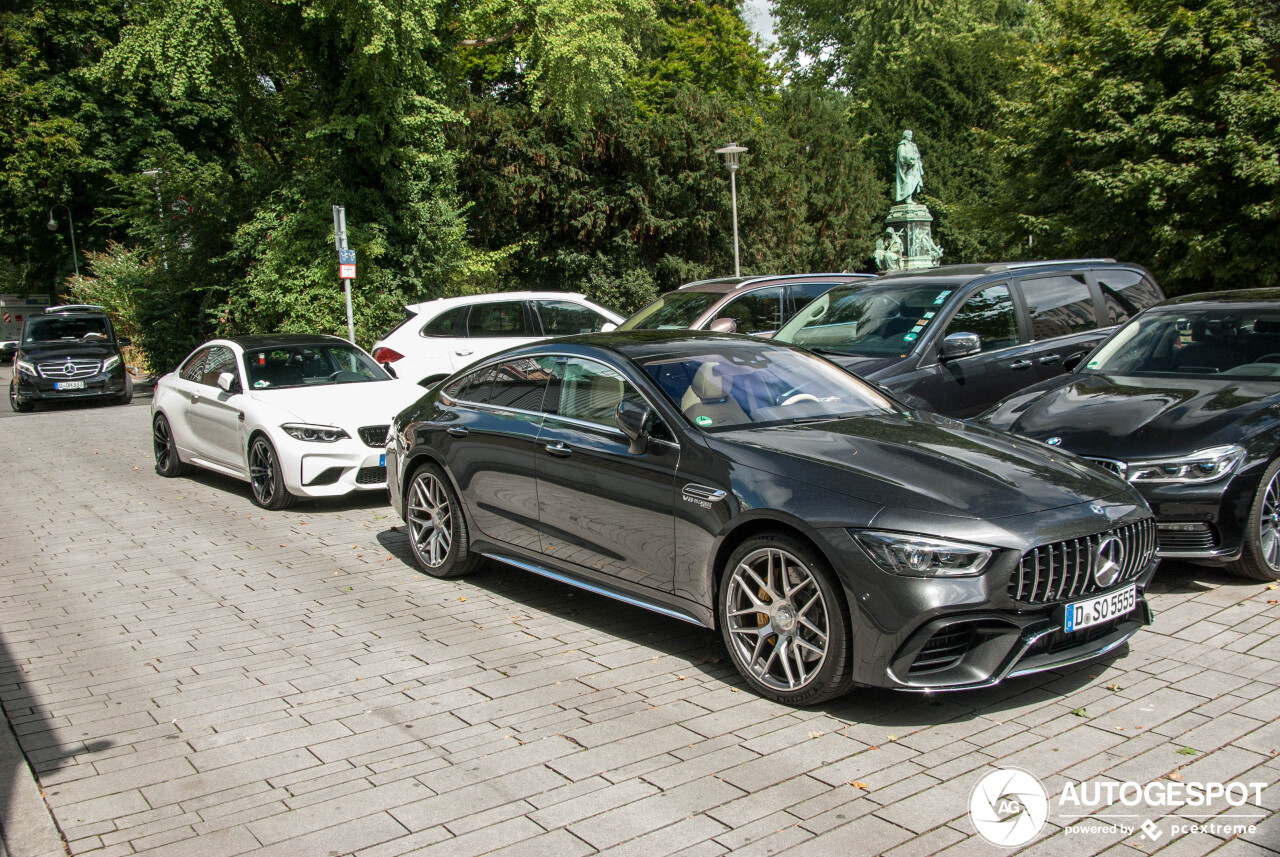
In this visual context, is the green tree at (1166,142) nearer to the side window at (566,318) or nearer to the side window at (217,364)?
the side window at (566,318)

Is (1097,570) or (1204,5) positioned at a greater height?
(1204,5)

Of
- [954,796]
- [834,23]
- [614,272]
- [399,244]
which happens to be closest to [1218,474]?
[954,796]

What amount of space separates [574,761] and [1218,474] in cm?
407

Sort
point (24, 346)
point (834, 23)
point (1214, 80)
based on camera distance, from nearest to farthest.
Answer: point (1214, 80)
point (24, 346)
point (834, 23)

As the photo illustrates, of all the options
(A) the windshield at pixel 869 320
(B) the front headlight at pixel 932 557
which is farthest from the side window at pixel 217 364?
(B) the front headlight at pixel 932 557

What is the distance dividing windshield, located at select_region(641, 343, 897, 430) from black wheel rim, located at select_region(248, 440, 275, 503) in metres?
5.27

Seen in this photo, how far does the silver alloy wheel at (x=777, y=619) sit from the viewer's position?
456cm

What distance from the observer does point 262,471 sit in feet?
32.4

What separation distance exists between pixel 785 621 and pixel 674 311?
24.8ft

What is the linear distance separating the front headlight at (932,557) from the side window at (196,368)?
8.94 m

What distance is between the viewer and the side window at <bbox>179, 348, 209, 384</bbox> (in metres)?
11.3

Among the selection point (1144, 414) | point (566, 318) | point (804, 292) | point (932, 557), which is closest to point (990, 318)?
point (1144, 414)

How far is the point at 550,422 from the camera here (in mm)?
6105

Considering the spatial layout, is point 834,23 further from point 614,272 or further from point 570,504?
point 570,504
